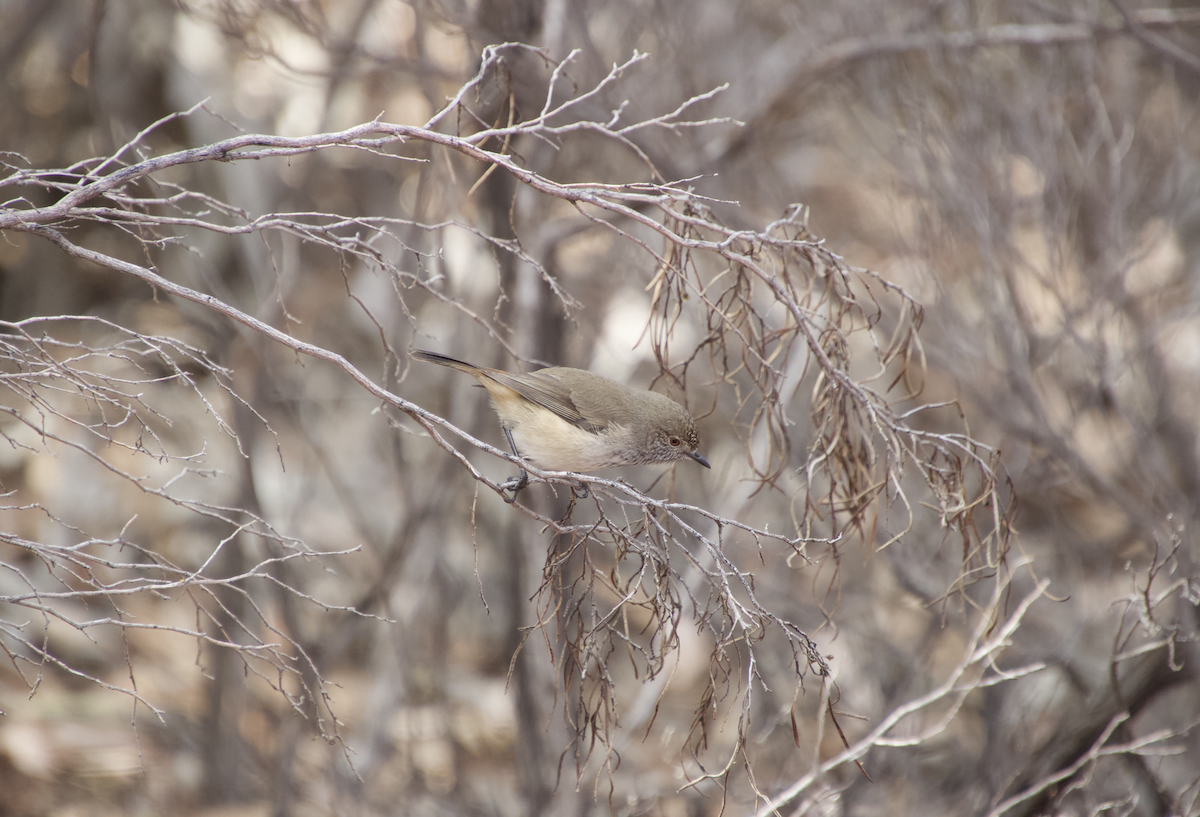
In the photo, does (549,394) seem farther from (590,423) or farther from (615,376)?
(615,376)

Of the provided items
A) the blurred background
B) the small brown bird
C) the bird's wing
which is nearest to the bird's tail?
the small brown bird

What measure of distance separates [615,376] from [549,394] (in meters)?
4.40

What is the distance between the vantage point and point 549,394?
379cm

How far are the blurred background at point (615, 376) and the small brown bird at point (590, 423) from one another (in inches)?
23.7

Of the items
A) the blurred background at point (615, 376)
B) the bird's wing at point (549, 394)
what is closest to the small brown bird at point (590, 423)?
the bird's wing at point (549, 394)

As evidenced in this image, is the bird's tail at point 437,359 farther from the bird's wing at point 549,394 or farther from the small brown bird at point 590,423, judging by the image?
the bird's wing at point 549,394

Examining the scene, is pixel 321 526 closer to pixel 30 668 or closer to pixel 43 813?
pixel 30 668

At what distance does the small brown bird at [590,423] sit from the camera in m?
3.68

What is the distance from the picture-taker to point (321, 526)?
8383 millimetres

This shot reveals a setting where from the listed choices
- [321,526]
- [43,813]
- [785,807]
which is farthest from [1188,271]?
[43,813]

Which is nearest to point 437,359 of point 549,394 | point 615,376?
point 549,394

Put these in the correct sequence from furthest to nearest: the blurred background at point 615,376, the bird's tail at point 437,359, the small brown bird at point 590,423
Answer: the blurred background at point 615,376, the small brown bird at point 590,423, the bird's tail at point 437,359

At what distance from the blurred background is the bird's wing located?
592mm

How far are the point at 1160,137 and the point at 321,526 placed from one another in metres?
7.53
